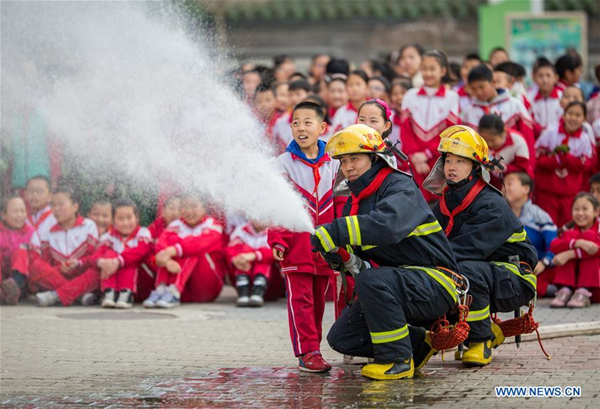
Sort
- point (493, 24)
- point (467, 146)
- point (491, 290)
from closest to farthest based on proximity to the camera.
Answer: point (491, 290) → point (467, 146) → point (493, 24)

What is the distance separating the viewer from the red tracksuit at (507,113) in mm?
11055

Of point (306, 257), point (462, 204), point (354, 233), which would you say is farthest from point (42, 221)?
point (354, 233)

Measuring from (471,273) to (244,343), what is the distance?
2.15 m

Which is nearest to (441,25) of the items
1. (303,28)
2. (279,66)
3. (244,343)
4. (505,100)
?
(303,28)

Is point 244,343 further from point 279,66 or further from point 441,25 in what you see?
point 441,25

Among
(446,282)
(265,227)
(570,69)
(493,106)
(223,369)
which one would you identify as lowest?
(223,369)

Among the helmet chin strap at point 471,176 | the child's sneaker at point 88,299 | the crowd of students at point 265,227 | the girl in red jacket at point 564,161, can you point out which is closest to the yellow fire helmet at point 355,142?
the helmet chin strap at point 471,176

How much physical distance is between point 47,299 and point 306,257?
14.3 ft

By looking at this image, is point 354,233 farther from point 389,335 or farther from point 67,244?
point 67,244

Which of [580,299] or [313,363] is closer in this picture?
[313,363]

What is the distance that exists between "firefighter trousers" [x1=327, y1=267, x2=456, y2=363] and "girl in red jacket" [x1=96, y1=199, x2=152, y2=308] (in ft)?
14.4

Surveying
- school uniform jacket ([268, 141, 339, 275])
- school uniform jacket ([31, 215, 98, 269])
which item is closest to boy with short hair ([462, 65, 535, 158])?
school uniform jacket ([268, 141, 339, 275])

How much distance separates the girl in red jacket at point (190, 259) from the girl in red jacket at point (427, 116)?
224 cm

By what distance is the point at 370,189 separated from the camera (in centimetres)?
698
